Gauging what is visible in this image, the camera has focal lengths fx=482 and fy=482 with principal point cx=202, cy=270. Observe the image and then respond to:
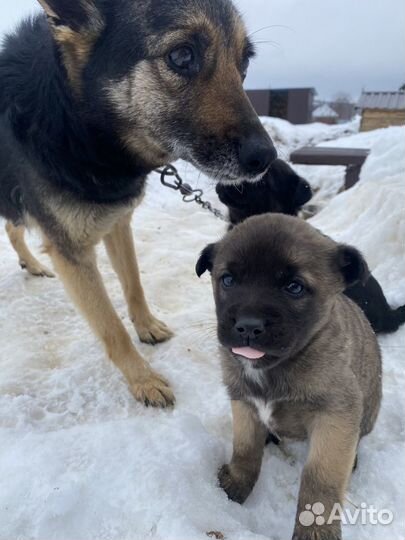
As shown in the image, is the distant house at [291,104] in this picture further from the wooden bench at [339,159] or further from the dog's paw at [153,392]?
the dog's paw at [153,392]

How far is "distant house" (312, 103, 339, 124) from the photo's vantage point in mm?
44866

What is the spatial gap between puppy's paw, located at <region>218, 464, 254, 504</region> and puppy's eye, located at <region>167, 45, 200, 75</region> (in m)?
1.95

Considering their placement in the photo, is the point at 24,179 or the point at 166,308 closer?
the point at 24,179

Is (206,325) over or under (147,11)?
under

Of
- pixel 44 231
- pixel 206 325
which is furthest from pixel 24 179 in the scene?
pixel 206 325

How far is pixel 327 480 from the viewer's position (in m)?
1.98

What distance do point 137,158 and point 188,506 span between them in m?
1.88

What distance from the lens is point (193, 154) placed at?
2.52 m

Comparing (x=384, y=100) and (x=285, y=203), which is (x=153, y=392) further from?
(x=384, y=100)

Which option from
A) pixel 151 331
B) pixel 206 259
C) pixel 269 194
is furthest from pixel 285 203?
pixel 206 259

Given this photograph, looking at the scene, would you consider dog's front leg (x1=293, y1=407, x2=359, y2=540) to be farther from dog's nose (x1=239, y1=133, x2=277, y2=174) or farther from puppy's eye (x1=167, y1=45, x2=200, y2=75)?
puppy's eye (x1=167, y1=45, x2=200, y2=75)

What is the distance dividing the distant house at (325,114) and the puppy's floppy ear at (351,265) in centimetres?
4524

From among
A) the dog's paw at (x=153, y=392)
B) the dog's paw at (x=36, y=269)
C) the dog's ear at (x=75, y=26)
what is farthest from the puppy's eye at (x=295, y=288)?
the dog's paw at (x=36, y=269)

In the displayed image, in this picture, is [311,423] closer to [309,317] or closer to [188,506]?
[309,317]
